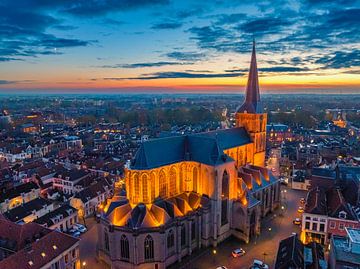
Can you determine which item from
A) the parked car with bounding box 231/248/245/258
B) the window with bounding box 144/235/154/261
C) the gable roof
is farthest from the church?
the gable roof

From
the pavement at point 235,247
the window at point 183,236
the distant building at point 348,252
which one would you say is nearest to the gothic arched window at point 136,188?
the window at point 183,236

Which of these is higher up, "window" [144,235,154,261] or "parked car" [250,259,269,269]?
"window" [144,235,154,261]

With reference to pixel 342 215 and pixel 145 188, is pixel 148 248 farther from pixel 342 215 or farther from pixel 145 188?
pixel 342 215

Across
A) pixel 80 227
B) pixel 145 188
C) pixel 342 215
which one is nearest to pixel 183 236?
pixel 145 188

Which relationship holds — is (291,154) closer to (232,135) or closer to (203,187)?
(232,135)

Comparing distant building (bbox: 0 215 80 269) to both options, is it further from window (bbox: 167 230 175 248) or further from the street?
the street

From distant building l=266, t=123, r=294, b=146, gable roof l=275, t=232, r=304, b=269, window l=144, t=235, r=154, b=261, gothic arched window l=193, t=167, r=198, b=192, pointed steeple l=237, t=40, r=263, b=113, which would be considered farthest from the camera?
distant building l=266, t=123, r=294, b=146

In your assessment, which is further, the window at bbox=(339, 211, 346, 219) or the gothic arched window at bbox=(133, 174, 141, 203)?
the window at bbox=(339, 211, 346, 219)
